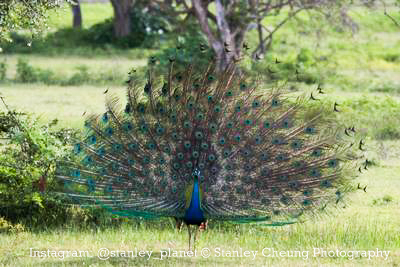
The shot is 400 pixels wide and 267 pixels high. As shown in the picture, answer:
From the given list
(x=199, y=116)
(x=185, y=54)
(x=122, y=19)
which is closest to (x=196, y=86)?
(x=199, y=116)

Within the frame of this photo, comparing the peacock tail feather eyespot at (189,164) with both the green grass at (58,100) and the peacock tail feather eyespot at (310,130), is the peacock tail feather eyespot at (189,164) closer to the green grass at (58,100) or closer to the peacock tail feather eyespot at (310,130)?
the peacock tail feather eyespot at (310,130)

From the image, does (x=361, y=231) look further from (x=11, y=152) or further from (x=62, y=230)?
(x=11, y=152)

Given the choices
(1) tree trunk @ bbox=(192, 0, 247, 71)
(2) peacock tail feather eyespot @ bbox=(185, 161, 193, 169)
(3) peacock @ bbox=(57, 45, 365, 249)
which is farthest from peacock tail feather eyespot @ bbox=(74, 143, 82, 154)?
(1) tree trunk @ bbox=(192, 0, 247, 71)

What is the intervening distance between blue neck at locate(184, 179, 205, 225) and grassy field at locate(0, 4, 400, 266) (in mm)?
412

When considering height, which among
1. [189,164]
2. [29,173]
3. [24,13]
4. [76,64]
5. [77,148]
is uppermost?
[24,13]

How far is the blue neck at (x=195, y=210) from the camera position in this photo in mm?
10031

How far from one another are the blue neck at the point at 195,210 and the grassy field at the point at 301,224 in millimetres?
412

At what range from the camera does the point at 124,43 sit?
39125 millimetres

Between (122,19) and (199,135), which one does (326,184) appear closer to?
(199,135)

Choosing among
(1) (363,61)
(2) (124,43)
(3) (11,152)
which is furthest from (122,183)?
(2) (124,43)

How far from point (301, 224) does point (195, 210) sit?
2.55 meters

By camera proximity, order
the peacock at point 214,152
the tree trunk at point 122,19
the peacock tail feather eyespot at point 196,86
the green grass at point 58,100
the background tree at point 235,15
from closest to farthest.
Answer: the peacock at point 214,152 < the peacock tail feather eyespot at point 196,86 < the green grass at point 58,100 < the background tree at point 235,15 < the tree trunk at point 122,19

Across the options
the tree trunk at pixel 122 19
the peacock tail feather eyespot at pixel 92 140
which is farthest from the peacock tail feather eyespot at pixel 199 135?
the tree trunk at pixel 122 19

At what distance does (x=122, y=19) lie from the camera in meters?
39.9
